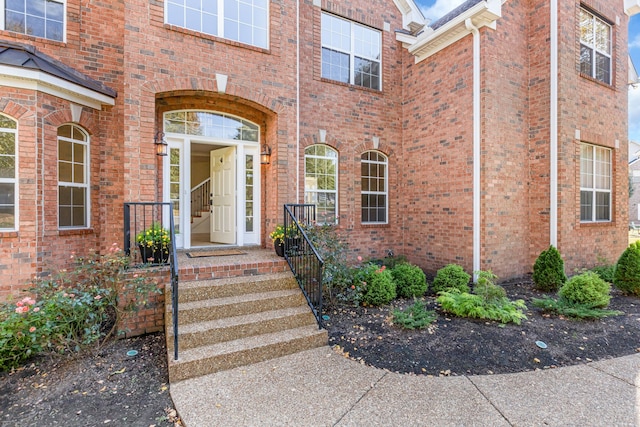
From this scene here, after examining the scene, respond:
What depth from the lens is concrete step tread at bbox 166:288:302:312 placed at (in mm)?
4156

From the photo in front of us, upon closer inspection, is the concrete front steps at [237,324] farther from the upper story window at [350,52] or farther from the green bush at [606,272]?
the green bush at [606,272]

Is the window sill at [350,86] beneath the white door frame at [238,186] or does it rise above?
above

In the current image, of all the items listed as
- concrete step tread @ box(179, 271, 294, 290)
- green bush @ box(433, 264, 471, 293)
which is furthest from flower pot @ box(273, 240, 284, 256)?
green bush @ box(433, 264, 471, 293)

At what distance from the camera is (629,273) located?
636 centimetres

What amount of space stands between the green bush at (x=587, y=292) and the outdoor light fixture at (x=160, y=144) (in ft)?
24.5

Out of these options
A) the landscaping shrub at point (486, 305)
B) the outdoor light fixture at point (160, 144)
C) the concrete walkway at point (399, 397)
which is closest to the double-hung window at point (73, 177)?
the outdoor light fixture at point (160, 144)

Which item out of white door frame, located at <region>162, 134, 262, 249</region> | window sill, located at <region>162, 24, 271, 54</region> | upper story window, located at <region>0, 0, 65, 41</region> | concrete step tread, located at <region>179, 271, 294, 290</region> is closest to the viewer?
concrete step tread, located at <region>179, 271, 294, 290</region>

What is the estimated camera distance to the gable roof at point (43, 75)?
4527 millimetres

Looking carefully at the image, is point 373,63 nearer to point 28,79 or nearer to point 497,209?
point 497,209

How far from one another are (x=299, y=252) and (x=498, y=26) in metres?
6.60

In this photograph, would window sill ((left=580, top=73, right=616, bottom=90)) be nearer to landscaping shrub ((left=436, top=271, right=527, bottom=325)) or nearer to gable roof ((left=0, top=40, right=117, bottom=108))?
landscaping shrub ((left=436, top=271, right=527, bottom=325))

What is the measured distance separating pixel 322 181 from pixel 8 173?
564 cm

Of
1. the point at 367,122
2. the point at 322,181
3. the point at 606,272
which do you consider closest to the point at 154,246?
the point at 322,181

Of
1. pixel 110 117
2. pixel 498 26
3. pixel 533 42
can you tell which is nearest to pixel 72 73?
pixel 110 117
